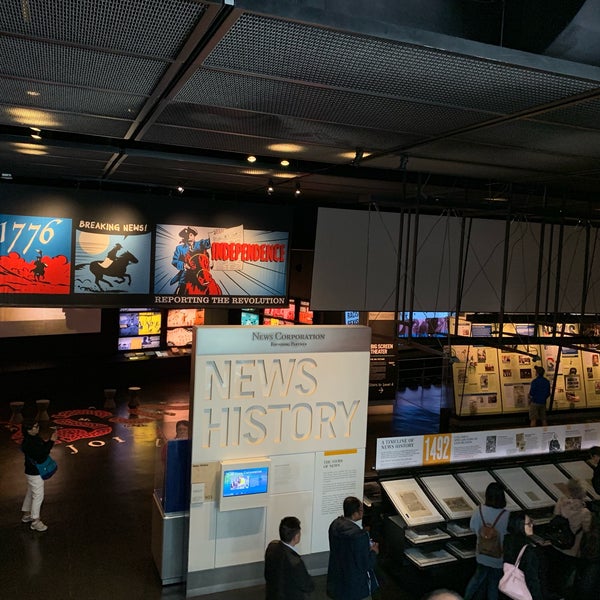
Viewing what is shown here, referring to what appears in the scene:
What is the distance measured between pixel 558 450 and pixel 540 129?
4649mm

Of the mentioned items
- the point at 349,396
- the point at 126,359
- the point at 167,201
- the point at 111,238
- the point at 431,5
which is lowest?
the point at 126,359

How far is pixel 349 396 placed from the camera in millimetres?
6609

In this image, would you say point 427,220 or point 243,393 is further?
point 427,220

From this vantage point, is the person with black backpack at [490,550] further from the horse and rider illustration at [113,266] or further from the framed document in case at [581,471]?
the horse and rider illustration at [113,266]

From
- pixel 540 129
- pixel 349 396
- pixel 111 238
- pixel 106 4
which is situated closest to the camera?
pixel 106 4

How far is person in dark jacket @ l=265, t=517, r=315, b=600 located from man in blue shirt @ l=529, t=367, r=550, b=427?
360 inches

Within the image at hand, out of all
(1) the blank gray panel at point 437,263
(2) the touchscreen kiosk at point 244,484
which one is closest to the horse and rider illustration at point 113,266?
(2) the touchscreen kiosk at point 244,484

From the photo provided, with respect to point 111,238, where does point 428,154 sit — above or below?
above

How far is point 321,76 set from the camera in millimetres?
3682

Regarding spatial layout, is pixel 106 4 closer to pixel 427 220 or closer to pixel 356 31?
pixel 356 31

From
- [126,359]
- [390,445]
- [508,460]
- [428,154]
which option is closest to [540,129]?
[428,154]

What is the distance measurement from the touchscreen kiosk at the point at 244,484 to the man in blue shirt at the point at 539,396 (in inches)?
323

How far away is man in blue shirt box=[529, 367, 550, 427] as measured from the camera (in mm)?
12562

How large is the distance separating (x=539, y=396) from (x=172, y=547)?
892cm
